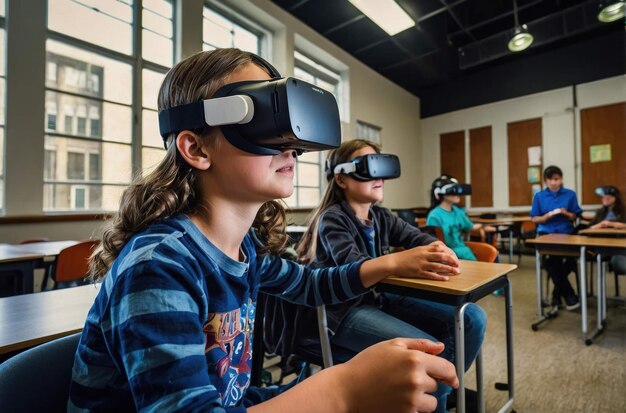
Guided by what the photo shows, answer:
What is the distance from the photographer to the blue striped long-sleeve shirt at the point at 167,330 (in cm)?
41

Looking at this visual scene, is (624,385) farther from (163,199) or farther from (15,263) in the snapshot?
(15,263)

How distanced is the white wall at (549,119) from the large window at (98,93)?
6.64 meters

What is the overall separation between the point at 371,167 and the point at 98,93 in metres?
3.49

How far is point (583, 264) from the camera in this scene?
2.36 meters

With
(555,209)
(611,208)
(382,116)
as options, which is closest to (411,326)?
(555,209)

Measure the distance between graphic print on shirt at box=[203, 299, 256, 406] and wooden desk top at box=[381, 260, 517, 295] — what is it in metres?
0.57

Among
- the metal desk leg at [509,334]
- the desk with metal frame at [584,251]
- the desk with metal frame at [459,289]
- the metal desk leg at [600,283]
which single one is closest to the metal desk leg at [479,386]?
the metal desk leg at [509,334]

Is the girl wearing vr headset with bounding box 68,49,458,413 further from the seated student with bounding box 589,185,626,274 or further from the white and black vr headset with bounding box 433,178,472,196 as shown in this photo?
the seated student with bounding box 589,185,626,274

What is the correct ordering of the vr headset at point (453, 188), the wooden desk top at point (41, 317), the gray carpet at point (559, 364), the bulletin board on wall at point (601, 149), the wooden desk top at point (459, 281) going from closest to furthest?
the wooden desk top at point (41, 317) → the wooden desk top at point (459, 281) → the gray carpet at point (559, 364) → the vr headset at point (453, 188) → the bulletin board on wall at point (601, 149)

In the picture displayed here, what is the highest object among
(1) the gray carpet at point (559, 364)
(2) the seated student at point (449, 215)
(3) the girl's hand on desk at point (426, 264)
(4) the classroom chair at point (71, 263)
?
(2) the seated student at point (449, 215)

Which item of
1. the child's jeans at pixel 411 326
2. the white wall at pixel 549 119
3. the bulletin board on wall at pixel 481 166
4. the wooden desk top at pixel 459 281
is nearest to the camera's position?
the wooden desk top at pixel 459 281

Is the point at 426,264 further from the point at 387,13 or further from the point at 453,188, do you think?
the point at 387,13

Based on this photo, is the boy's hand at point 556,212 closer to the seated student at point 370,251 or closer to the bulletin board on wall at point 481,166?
the seated student at point 370,251

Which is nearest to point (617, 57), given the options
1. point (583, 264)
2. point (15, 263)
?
point (583, 264)
